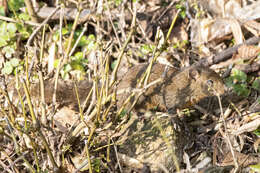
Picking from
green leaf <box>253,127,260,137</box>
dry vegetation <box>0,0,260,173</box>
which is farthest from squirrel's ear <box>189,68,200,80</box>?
green leaf <box>253,127,260,137</box>

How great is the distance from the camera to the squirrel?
3.64 metres

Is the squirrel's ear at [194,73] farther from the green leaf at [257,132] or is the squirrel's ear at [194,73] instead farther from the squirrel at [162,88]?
the green leaf at [257,132]

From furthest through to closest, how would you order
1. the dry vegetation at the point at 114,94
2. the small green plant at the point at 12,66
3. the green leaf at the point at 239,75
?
the small green plant at the point at 12,66
the green leaf at the point at 239,75
the dry vegetation at the point at 114,94

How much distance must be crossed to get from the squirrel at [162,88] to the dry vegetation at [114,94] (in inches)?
1.2

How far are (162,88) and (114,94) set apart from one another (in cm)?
131

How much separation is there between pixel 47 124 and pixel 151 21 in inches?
113

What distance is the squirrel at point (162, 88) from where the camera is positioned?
3.64m

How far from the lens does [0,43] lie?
13.9ft

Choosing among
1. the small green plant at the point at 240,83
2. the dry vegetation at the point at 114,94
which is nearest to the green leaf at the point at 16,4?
the dry vegetation at the point at 114,94

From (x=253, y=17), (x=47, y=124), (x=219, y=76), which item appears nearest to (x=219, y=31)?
(x=253, y=17)

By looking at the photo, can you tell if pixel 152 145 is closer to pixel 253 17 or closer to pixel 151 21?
pixel 151 21

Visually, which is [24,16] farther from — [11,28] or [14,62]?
[14,62]

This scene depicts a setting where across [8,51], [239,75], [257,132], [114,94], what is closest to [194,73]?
[239,75]

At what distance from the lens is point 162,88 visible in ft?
11.8
